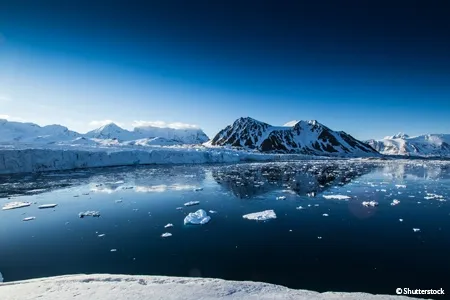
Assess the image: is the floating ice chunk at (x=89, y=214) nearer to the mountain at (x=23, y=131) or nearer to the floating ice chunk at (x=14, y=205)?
the floating ice chunk at (x=14, y=205)

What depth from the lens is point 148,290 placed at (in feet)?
17.8

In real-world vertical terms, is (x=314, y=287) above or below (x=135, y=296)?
below

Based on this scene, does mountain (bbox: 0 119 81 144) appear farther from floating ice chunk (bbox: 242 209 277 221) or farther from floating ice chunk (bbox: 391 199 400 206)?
floating ice chunk (bbox: 391 199 400 206)

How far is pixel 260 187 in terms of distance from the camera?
2203 centimetres

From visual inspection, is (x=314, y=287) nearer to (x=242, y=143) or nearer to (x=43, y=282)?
(x=43, y=282)

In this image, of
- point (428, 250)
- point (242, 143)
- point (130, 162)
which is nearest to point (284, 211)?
point (428, 250)

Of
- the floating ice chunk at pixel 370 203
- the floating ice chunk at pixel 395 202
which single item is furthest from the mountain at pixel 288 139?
the floating ice chunk at pixel 370 203

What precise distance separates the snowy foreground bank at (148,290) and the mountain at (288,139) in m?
157

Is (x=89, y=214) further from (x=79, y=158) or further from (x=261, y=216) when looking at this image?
(x=79, y=158)

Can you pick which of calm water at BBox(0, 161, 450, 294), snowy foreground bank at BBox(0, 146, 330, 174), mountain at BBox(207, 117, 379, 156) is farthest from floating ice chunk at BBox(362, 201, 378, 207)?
mountain at BBox(207, 117, 379, 156)

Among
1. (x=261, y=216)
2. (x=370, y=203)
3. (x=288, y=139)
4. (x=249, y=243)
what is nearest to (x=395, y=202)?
(x=370, y=203)

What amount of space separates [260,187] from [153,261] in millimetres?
14973

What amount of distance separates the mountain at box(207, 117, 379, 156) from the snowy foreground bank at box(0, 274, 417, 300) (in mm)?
156685

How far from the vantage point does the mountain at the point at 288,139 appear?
168637mm
